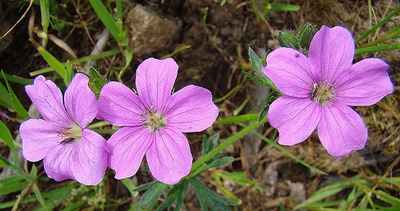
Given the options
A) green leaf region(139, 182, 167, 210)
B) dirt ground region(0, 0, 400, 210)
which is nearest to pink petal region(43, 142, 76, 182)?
green leaf region(139, 182, 167, 210)

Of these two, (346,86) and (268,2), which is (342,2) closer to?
(268,2)

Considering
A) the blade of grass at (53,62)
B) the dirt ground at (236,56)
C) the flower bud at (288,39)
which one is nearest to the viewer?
the flower bud at (288,39)

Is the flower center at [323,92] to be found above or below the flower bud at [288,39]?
below

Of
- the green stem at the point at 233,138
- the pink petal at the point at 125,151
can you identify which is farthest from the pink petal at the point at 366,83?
the pink petal at the point at 125,151

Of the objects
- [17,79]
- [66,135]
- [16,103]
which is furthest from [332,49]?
[17,79]

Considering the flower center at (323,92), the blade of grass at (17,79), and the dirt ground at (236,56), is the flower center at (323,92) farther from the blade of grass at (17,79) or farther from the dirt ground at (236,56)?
the blade of grass at (17,79)

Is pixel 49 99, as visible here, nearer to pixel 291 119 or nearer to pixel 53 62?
pixel 53 62
